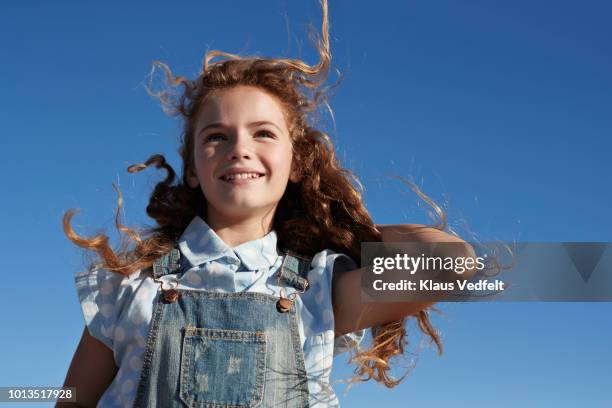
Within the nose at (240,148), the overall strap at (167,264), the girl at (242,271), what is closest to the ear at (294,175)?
the girl at (242,271)

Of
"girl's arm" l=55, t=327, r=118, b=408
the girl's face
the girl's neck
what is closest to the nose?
the girl's face

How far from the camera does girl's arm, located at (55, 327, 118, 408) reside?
10.6 feet

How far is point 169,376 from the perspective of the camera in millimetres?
2951

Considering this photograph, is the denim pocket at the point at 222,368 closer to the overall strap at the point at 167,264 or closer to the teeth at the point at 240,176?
the overall strap at the point at 167,264

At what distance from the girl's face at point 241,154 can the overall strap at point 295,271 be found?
0.27 m

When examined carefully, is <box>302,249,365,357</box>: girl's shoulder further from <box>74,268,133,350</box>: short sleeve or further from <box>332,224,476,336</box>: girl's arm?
<box>74,268,133,350</box>: short sleeve

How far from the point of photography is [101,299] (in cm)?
324

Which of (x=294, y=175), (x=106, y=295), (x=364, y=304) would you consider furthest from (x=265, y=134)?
(x=106, y=295)

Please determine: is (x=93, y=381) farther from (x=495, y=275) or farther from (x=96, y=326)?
(x=495, y=275)

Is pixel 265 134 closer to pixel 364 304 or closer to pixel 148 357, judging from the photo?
pixel 364 304

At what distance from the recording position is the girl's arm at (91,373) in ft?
10.6

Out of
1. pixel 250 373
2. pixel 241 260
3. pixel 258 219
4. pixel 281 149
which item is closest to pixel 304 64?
pixel 281 149

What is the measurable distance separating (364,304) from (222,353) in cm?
64

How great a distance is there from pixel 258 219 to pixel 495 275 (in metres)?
1.08
